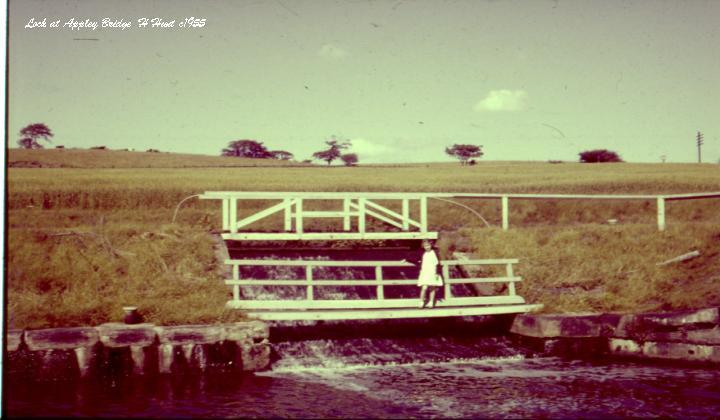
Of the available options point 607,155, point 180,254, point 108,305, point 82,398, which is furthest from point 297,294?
point 607,155

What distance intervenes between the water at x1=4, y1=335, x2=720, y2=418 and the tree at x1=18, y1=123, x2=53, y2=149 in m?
33.2

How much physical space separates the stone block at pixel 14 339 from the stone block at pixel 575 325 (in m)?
8.95

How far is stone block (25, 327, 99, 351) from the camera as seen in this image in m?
11.1

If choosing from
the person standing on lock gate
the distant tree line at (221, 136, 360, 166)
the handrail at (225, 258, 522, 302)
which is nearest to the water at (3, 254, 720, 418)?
the person standing on lock gate

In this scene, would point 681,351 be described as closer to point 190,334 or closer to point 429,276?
point 429,276

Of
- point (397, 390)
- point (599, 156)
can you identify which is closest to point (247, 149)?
point (599, 156)

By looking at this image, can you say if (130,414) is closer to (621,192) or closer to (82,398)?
(82,398)

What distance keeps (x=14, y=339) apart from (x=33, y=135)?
42.5 m

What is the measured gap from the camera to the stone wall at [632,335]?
1288cm

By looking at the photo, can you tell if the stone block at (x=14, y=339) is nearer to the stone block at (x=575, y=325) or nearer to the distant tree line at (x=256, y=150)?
the stone block at (x=575, y=325)

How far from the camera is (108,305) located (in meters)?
12.9

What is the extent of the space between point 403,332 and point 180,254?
18.1ft

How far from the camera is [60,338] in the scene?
11.3 m

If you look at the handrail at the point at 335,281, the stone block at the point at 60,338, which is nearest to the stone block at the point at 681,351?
the handrail at the point at 335,281
